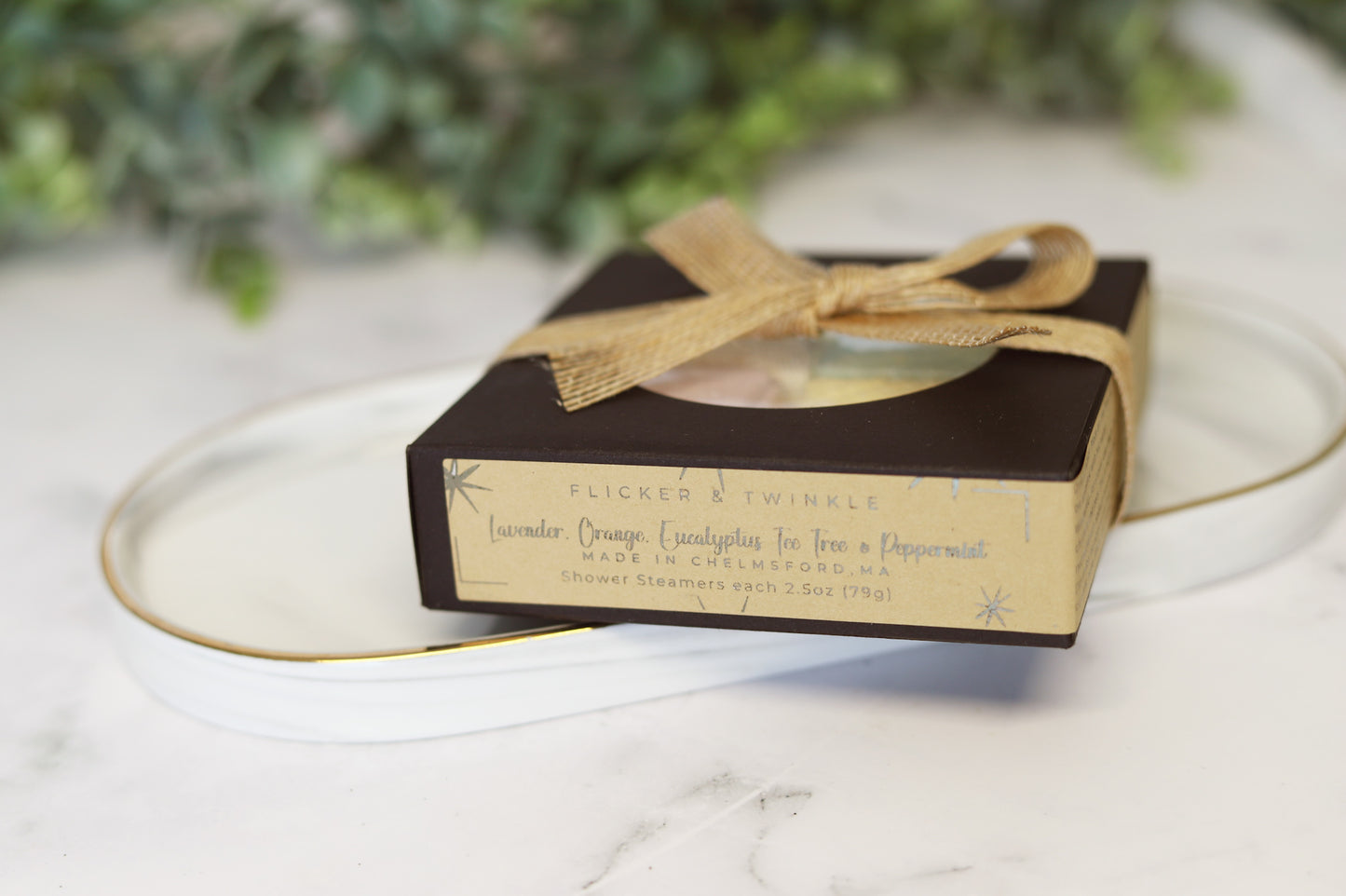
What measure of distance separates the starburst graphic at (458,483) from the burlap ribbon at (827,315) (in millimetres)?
52

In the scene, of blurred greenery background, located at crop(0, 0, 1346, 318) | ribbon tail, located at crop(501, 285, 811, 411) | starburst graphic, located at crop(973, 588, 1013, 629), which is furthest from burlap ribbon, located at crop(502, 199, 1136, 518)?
blurred greenery background, located at crop(0, 0, 1346, 318)

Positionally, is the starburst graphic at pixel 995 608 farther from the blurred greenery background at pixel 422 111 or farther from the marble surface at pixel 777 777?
the blurred greenery background at pixel 422 111

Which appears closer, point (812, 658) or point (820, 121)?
point (812, 658)

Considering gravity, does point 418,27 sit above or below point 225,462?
above

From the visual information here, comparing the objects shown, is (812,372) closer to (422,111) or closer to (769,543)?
(769,543)

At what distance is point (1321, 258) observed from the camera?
102 centimetres

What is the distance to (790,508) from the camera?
48cm

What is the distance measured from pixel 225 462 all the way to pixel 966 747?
42 centimetres

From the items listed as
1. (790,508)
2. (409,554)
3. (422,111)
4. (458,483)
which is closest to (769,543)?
(790,508)

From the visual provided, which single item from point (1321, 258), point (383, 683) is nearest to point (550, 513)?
point (383, 683)

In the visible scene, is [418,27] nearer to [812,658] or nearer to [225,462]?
[225,462]

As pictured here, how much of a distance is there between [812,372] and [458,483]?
0.51ft

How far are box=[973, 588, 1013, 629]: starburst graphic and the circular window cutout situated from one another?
92 mm

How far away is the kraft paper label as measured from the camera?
0.47 m
